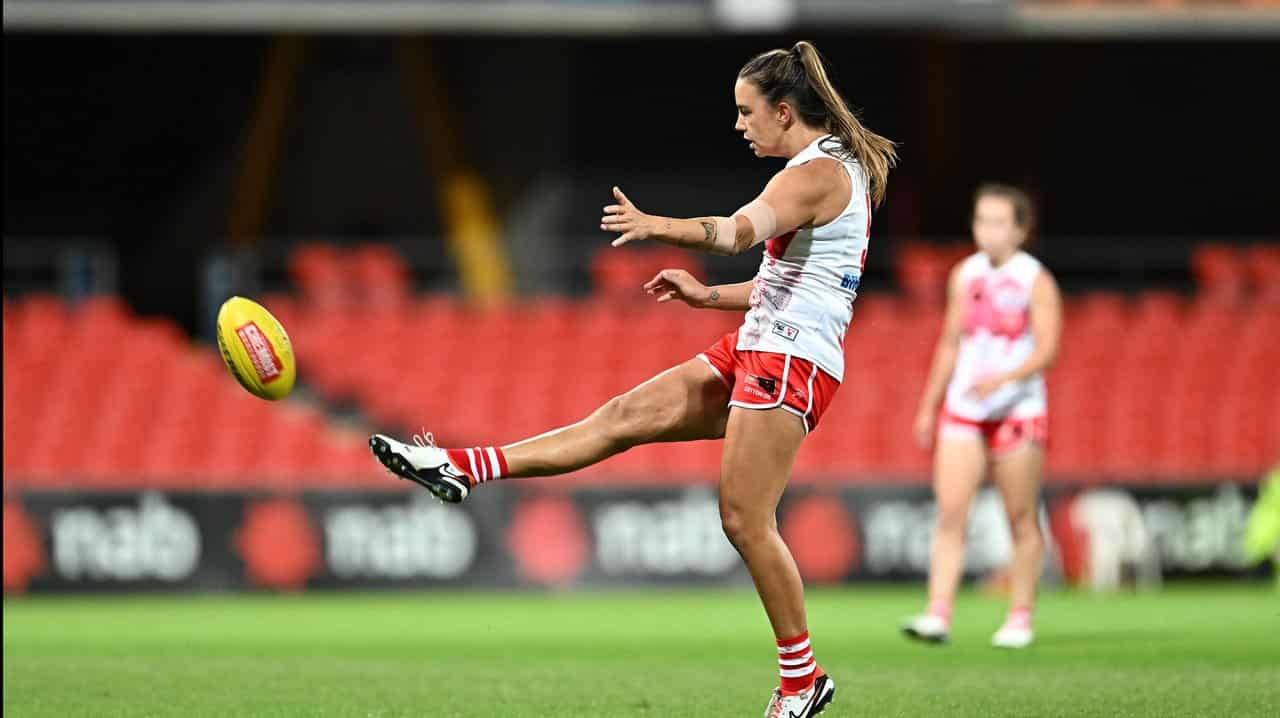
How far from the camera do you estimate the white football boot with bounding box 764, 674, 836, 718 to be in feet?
18.7

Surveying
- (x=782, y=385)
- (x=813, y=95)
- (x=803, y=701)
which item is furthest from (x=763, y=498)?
(x=813, y=95)

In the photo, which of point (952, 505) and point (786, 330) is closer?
point (786, 330)

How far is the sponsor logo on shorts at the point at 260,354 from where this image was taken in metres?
6.62

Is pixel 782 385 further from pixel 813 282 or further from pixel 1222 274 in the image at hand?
pixel 1222 274

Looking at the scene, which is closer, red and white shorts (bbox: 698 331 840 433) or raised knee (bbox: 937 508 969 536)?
red and white shorts (bbox: 698 331 840 433)

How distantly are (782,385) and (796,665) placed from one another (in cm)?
90

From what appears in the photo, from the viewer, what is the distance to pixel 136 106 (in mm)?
21953

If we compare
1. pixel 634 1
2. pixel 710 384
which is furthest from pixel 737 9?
pixel 710 384

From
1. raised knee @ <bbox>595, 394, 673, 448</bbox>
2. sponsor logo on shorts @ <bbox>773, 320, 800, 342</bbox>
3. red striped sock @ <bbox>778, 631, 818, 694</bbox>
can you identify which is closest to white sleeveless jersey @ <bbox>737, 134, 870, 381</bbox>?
sponsor logo on shorts @ <bbox>773, 320, 800, 342</bbox>

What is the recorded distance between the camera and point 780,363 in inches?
228

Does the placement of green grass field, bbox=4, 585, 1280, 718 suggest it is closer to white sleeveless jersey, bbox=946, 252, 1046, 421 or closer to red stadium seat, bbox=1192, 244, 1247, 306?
white sleeveless jersey, bbox=946, 252, 1046, 421

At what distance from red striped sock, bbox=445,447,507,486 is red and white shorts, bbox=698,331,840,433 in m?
0.80

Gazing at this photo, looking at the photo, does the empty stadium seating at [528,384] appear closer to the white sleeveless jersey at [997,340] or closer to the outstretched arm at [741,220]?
the white sleeveless jersey at [997,340]

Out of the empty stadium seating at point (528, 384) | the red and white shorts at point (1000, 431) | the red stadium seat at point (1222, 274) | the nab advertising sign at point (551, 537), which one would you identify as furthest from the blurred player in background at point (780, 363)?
the red stadium seat at point (1222, 274)
